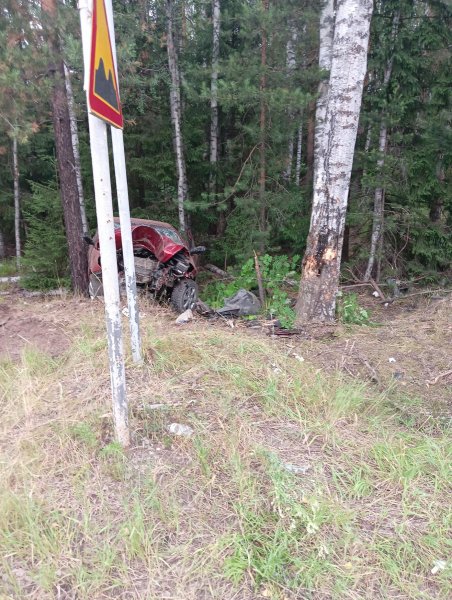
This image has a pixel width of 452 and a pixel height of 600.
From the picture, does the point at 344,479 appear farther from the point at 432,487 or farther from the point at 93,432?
the point at 93,432

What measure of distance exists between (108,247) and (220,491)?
152cm

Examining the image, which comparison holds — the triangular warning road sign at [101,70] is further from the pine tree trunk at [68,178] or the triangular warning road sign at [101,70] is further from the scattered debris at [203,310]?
the pine tree trunk at [68,178]

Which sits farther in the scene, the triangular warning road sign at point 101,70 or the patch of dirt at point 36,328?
the patch of dirt at point 36,328

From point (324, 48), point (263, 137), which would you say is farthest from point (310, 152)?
point (324, 48)

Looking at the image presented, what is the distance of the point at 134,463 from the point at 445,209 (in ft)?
28.4

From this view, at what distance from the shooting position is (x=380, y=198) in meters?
8.20

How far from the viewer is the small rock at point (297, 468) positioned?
7.78 feet

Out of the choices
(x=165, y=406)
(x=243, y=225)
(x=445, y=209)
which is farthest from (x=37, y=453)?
(x=445, y=209)

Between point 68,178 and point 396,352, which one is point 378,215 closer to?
point 396,352

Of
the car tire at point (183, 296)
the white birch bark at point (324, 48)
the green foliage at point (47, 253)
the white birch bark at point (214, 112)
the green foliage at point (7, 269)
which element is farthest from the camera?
the green foliage at point (7, 269)

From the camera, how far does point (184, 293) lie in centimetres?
693

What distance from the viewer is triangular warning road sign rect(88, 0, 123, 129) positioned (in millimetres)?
1943

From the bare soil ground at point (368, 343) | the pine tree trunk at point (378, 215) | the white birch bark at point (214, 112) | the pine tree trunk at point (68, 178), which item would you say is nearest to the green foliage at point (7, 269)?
the pine tree trunk at point (68, 178)

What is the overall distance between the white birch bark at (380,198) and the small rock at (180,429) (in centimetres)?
645
